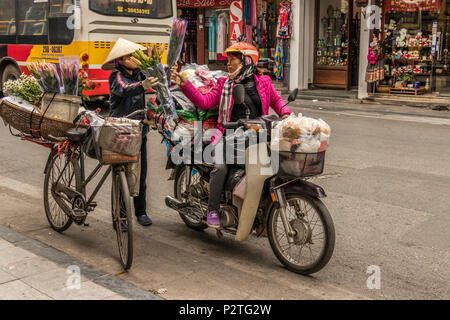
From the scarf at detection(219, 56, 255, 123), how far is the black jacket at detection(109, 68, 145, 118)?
0.91 metres

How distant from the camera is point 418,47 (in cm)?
1525

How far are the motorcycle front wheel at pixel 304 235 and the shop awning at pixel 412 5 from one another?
12.0 m

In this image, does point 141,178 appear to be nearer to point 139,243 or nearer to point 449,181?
point 139,243

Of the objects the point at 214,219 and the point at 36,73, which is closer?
the point at 214,219

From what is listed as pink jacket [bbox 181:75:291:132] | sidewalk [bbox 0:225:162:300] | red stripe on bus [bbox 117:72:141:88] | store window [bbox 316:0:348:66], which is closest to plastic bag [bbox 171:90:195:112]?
pink jacket [bbox 181:75:291:132]

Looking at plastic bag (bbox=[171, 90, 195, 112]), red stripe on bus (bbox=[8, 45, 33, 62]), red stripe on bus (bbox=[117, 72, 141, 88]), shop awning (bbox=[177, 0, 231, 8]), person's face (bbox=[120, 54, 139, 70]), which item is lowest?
plastic bag (bbox=[171, 90, 195, 112])

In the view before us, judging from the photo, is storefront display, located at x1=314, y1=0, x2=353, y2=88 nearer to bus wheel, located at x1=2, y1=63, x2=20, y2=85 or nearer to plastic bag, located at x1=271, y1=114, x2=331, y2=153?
bus wheel, located at x1=2, y1=63, x2=20, y2=85

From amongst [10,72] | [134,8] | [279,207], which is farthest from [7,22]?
[279,207]

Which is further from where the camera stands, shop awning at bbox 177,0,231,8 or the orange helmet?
shop awning at bbox 177,0,231,8

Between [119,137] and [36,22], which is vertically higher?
[36,22]

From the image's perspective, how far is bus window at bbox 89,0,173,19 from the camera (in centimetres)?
1252

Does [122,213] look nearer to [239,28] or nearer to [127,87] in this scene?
[127,87]

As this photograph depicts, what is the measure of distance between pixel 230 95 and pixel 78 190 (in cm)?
168

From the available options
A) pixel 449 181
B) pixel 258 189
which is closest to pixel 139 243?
pixel 258 189
